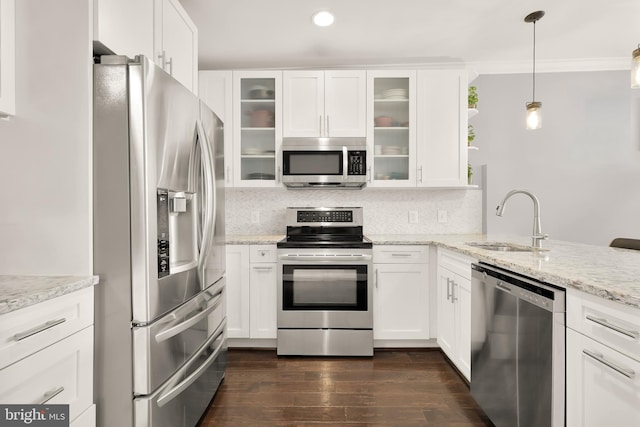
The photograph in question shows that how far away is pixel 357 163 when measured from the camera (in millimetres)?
2988

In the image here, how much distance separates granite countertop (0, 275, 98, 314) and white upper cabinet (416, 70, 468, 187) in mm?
2675

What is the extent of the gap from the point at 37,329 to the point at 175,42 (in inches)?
66.8

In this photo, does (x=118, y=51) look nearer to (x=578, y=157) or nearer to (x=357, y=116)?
(x=357, y=116)

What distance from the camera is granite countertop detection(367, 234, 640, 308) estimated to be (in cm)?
106

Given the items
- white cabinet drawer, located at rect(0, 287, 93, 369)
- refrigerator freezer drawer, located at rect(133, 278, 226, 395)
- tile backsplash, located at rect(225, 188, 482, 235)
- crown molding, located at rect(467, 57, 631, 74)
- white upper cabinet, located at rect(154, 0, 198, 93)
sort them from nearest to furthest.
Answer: white cabinet drawer, located at rect(0, 287, 93, 369) → refrigerator freezer drawer, located at rect(133, 278, 226, 395) → white upper cabinet, located at rect(154, 0, 198, 93) → crown molding, located at rect(467, 57, 631, 74) → tile backsplash, located at rect(225, 188, 482, 235)

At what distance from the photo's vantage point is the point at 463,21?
2559 mm

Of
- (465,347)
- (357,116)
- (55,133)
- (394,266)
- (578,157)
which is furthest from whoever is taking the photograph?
(578,157)

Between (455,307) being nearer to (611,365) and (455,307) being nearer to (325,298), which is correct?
(325,298)

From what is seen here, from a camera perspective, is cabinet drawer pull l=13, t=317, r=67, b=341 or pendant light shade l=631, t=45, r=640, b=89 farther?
pendant light shade l=631, t=45, r=640, b=89

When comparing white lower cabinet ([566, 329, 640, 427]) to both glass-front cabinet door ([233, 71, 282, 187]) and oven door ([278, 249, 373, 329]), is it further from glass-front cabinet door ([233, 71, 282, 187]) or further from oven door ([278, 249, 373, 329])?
glass-front cabinet door ([233, 71, 282, 187])

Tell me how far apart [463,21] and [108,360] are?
311 centimetres

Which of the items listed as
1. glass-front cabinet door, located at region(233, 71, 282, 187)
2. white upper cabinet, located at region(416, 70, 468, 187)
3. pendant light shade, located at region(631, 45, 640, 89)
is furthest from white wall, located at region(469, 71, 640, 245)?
glass-front cabinet door, located at region(233, 71, 282, 187)

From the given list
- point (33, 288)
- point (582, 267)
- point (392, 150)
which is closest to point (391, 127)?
point (392, 150)

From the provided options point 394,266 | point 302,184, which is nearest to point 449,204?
point 394,266
